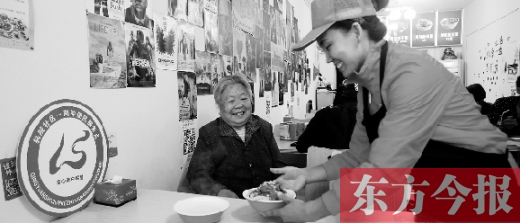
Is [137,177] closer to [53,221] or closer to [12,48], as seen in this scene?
[53,221]

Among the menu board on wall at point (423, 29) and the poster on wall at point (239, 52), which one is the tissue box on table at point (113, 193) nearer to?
the poster on wall at point (239, 52)

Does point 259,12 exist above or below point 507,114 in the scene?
above

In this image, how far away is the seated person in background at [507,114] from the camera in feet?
13.0

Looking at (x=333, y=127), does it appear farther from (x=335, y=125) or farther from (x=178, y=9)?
(x=178, y=9)

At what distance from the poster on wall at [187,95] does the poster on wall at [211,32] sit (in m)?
0.31

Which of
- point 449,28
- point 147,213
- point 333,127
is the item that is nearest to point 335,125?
point 333,127

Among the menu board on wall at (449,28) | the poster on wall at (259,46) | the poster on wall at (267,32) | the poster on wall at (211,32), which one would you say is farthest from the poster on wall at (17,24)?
the menu board on wall at (449,28)

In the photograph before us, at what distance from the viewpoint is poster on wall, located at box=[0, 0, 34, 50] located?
45.9 inches

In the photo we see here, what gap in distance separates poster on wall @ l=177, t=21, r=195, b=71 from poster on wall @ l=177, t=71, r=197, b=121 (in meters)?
0.05

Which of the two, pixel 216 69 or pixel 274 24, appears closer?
pixel 216 69

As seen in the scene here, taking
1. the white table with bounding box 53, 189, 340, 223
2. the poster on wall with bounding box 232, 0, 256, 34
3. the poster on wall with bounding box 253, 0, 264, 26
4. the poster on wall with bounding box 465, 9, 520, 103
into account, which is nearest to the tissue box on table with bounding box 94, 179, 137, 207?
the white table with bounding box 53, 189, 340, 223

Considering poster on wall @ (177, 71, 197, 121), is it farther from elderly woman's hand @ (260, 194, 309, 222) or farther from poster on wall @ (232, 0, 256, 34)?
elderly woman's hand @ (260, 194, 309, 222)

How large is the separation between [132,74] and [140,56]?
0.36 feet

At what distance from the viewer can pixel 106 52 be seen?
1.59m
